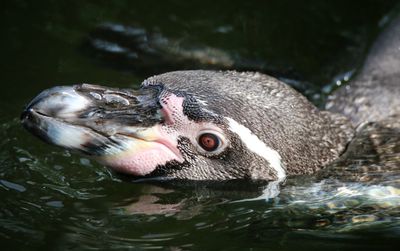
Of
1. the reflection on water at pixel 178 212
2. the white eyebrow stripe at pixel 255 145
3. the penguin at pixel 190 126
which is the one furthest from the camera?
the white eyebrow stripe at pixel 255 145

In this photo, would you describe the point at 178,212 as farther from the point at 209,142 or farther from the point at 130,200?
the point at 209,142

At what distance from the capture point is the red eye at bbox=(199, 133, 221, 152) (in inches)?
184

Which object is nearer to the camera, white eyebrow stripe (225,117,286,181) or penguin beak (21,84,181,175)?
penguin beak (21,84,181,175)

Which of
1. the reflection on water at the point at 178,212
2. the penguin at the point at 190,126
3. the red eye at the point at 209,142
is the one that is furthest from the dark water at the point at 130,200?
the red eye at the point at 209,142

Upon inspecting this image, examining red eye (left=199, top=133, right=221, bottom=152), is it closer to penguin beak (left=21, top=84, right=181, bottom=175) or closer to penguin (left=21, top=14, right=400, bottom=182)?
penguin (left=21, top=14, right=400, bottom=182)

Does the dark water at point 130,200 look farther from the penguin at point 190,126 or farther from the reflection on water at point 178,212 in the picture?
the penguin at point 190,126

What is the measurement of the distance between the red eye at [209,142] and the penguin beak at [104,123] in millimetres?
178

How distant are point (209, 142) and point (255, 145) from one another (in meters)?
0.29

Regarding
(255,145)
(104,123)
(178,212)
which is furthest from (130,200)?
(255,145)

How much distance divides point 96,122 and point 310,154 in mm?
1446

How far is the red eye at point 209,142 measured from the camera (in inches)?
184

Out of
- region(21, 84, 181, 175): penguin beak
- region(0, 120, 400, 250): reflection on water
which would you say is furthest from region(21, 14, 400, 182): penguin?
region(0, 120, 400, 250): reflection on water

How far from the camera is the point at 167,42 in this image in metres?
7.14

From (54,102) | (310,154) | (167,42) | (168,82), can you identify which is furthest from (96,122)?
(167,42)
